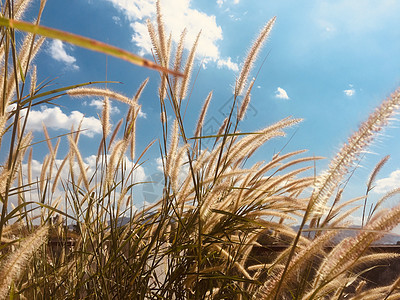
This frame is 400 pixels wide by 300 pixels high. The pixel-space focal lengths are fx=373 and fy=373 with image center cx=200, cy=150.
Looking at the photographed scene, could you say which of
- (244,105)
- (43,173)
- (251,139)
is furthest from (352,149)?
(43,173)

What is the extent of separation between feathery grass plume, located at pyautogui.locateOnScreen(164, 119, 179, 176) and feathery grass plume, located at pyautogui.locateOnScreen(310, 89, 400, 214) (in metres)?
0.60

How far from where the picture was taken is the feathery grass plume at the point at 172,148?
1312mm

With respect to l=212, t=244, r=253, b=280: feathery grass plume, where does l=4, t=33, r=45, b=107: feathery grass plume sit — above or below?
above

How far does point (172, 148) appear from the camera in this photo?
4.45 ft

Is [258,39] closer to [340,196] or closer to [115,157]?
[115,157]

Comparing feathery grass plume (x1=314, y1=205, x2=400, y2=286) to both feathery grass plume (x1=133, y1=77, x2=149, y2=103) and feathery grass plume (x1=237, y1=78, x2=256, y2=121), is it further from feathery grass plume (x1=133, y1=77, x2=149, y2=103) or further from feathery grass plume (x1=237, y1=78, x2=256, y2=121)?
feathery grass plume (x1=133, y1=77, x2=149, y2=103)

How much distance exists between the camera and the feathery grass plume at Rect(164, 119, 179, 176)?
1312 millimetres

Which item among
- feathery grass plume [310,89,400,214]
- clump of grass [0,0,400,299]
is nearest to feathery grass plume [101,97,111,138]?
clump of grass [0,0,400,299]

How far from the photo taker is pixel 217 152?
146cm

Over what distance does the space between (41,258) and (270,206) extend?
2.97 feet

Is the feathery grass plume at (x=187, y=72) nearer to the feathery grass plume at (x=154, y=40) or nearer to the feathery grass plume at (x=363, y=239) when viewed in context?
the feathery grass plume at (x=154, y=40)

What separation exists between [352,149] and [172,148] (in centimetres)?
71

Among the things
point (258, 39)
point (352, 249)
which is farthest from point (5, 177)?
point (258, 39)

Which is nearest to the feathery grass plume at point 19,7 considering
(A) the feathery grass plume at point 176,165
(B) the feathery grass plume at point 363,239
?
(A) the feathery grass plume at point 176,165
